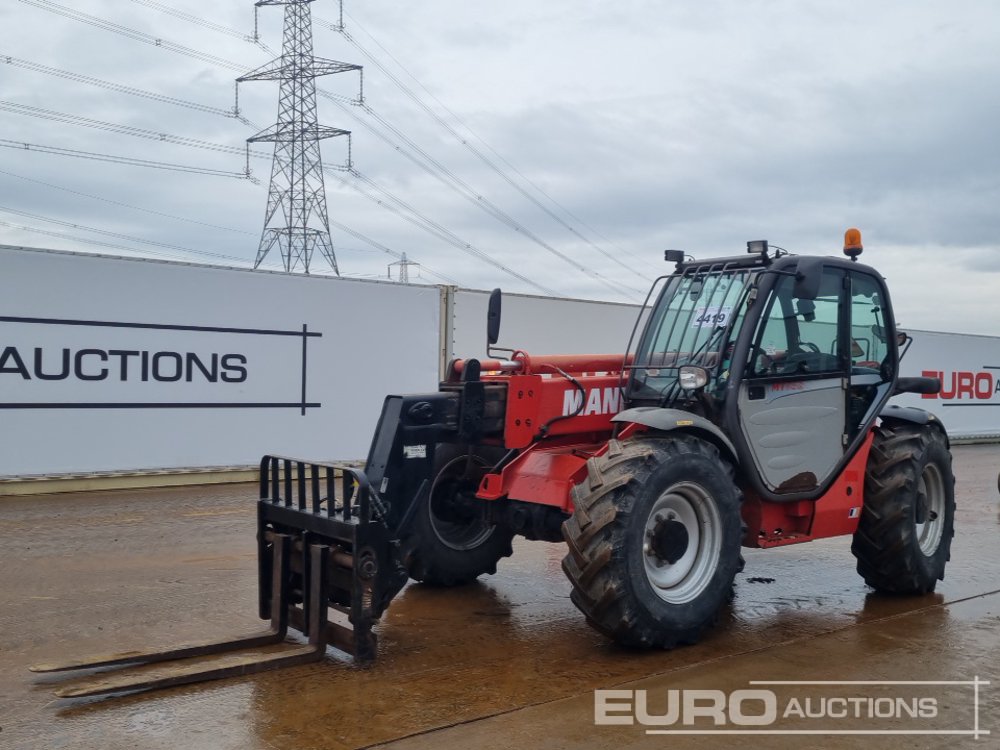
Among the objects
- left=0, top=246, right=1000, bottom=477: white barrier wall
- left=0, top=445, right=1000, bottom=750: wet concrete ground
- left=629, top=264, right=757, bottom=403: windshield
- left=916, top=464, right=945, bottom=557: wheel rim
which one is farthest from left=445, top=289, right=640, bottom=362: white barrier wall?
left=916, top=464, right=945, bottom=557: wheel rim

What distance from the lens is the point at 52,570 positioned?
7.42 metres

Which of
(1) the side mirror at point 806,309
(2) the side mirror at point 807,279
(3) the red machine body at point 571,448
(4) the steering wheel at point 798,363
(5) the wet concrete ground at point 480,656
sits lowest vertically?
(5) the wet concrete ground at point 480,656

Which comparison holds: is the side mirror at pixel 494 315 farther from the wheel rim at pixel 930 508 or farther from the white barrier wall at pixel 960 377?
the white barrier wall at pixel 960 377

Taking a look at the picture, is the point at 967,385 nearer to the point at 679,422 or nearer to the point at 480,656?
the point at 679,422

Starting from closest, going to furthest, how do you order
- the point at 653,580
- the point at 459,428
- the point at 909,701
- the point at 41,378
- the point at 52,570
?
the point at 909,701 < the point at 653,580 < the point at 459,428 < the point at 52,570 < the point at 41,378

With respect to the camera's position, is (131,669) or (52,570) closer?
(131,669)

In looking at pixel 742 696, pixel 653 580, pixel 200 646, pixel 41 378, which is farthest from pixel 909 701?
pixel 41 378

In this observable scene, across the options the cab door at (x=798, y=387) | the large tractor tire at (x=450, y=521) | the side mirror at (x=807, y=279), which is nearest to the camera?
the side mirror at (x=807, y=279)

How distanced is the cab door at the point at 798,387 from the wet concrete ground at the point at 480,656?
1009 millimetres

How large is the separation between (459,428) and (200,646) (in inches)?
73.1

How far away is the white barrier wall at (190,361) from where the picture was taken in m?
11.3

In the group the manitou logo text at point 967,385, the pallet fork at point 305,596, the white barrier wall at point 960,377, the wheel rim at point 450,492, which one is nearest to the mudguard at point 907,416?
the wheel rim at point 450,492

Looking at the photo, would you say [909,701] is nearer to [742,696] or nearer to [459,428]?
[742,696]

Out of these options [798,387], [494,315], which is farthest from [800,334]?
[494,315]
